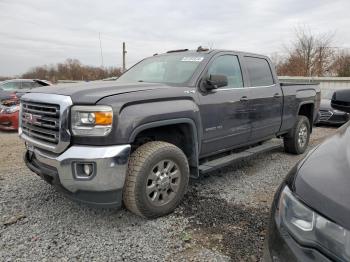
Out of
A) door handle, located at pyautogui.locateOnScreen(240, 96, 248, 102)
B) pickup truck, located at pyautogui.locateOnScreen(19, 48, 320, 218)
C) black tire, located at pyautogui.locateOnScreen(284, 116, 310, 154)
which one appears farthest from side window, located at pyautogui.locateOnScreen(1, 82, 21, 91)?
door handle, located at pyautogui.locateOnScreen(240, 96, 248, 102)

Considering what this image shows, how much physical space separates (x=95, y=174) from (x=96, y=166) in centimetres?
7

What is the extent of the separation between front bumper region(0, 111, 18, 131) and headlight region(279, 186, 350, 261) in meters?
8.57

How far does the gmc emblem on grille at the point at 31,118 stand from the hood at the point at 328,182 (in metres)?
2.63

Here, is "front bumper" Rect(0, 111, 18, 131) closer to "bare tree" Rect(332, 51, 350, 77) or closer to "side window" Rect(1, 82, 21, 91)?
"side window" Rect(1, 82, 21, 91)

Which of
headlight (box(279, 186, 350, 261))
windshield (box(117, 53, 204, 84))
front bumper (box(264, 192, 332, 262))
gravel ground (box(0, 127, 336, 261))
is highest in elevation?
windshield (box(117, 53, 204, 84))

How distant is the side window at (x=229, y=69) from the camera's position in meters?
4.34

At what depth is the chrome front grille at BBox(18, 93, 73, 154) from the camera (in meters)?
2.96

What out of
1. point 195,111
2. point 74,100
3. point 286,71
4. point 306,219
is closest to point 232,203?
point 195,111

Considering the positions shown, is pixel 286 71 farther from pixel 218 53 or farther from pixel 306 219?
pixel 306 219

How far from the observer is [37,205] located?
3742 mm

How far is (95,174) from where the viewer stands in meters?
2.87

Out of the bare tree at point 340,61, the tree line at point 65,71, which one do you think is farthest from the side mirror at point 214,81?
the tree line at point 65,71

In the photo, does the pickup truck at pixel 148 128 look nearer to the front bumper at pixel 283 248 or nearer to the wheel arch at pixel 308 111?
the front bumper at pixel 283 248

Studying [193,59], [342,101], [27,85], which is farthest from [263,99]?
[27,85]
